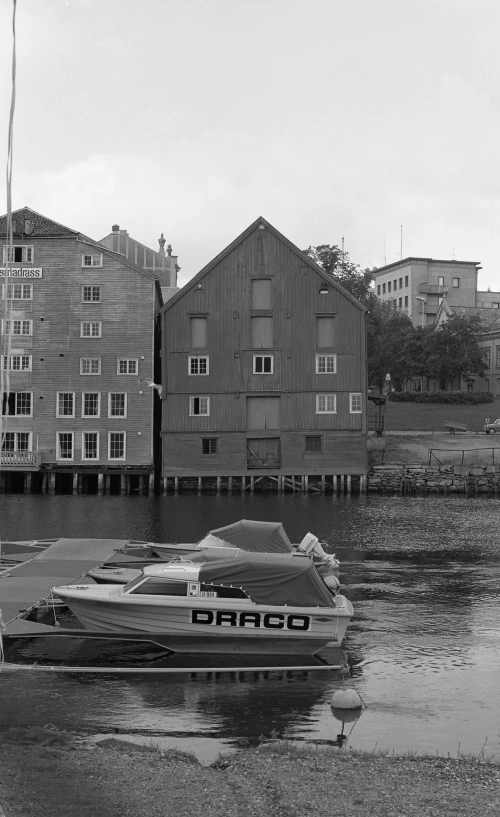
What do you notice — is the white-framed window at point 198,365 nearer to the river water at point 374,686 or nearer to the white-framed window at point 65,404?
the white-framed window at point 65,404

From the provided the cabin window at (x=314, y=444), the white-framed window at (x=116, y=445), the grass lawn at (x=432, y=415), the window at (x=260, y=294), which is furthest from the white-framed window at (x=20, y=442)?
the grass lawn at (x=432, y=415)

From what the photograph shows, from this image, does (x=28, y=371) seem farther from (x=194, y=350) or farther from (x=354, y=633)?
(x=354, y=633)

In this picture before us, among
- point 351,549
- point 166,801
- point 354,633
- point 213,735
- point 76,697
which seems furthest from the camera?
point 351,549

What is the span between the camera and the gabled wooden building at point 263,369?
250ft

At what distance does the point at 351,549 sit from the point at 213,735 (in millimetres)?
27376

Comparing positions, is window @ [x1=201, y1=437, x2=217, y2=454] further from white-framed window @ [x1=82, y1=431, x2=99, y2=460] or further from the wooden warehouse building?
white-framed window @ [x1=82, y1=431, x2=99, y2=460]

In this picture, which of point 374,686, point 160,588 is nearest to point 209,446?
point 160,588

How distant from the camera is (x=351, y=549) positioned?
Answer: 45.7 meters

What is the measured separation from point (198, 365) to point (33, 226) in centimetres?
1812

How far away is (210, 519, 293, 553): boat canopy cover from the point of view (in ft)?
116

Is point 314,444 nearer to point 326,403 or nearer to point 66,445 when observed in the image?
point 326,403

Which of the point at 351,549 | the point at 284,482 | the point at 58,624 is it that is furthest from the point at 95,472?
the point at 58,624

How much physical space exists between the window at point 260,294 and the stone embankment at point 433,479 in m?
17.1

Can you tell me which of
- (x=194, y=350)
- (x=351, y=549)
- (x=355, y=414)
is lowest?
(x=351, y=549)
